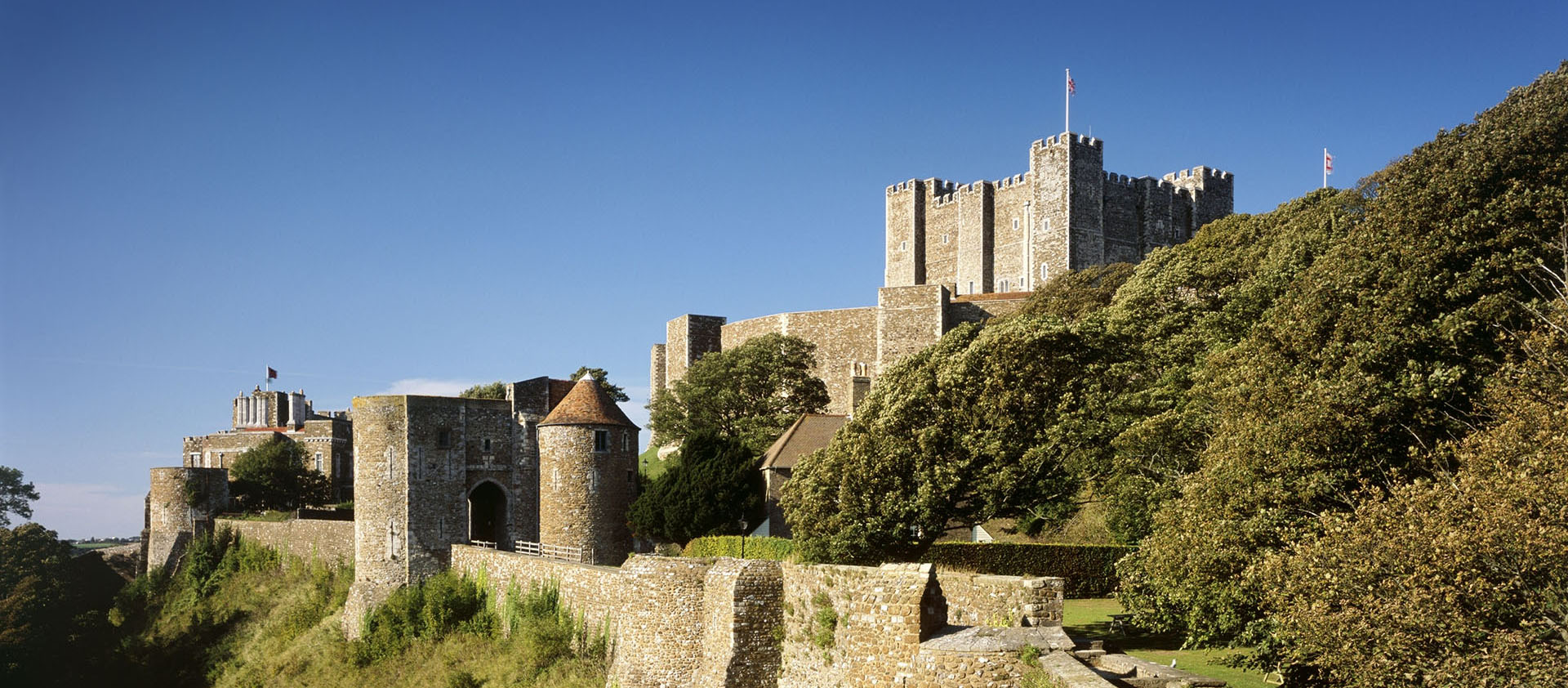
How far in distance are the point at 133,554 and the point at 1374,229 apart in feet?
197

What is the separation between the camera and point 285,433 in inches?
2675

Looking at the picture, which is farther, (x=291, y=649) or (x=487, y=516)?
(x=487, y=516)

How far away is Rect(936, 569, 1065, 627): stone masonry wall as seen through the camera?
14.2 metres

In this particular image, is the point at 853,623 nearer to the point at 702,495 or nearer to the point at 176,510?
the point at 702,495

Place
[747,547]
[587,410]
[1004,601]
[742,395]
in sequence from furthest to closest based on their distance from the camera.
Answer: [742,395] < [587,410] < [747,547] < [1004,601]

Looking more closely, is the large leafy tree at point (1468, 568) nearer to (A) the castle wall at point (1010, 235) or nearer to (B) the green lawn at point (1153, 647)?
(B) the green lawn at point (1153, 647)

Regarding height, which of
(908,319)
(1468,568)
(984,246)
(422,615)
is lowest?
(422,615)

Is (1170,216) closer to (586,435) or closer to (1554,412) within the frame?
(586,435)

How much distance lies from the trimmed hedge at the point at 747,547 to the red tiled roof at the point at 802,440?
11.5 ft

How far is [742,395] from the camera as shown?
45594mm

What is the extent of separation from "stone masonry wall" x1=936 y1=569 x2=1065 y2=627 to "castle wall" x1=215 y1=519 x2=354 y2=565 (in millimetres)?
25718

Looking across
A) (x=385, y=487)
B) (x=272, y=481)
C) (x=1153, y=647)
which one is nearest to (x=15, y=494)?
(x=272, y=481)

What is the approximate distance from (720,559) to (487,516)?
70.5 feet

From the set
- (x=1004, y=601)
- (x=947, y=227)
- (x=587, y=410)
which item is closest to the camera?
(x=1004, y=601)
